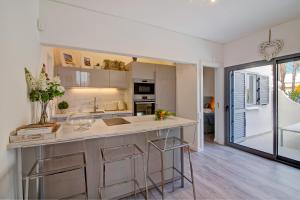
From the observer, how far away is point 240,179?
229 centimetres

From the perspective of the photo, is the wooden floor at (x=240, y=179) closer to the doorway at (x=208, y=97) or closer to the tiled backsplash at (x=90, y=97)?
the doorway at (x=208, y=97)

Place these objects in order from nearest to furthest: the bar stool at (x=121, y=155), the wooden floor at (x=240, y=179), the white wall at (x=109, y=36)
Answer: the bar stool at (x=121, y=155)
the wooden floor at (x=240, y=179)
the white wall at (x=109, y=36)

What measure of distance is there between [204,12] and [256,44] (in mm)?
1616

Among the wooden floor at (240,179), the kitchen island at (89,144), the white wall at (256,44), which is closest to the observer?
the kitchen island at (89,144)

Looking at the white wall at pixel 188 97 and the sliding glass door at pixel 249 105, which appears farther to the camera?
the sliding glass door at pixel 249 105

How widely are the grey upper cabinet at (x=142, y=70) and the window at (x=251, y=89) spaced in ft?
8.18

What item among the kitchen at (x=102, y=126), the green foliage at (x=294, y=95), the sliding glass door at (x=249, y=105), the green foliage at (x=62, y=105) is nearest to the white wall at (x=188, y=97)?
the kitchen at (x=102, y=126)

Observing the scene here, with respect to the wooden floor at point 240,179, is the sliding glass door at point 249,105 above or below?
above

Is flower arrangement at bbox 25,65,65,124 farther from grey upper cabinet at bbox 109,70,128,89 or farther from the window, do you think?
the window

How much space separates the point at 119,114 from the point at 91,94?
1018 mm

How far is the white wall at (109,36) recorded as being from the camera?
2.04 m

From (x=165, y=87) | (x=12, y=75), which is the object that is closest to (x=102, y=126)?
(x=12, y=75)

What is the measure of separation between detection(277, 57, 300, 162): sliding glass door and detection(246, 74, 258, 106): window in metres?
0.87

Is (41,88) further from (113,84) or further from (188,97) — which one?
(188,97)
